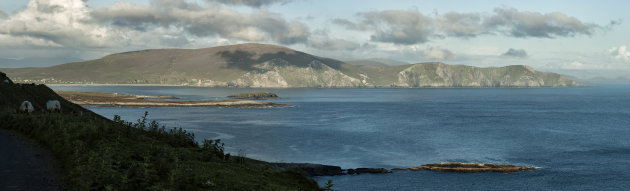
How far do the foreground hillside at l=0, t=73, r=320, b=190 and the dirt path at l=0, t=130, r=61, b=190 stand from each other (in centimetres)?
74

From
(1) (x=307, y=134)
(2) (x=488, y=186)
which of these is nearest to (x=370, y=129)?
(1) (x=307, y=134)

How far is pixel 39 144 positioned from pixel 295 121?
127 meters

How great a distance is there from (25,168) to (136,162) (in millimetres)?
5097

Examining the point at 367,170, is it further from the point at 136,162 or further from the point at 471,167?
the point at 136,162

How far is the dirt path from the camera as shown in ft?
63.6

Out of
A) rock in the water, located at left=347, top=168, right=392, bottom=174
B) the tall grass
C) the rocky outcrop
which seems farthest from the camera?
rock in the water, located at left=347, top=168, right=392, bottom=174

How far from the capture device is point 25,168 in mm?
22281

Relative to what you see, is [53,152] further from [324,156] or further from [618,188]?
[618,188]

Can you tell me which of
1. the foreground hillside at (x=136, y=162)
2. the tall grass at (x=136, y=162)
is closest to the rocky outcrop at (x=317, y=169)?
the foreground hillside at (x=136, y=162)

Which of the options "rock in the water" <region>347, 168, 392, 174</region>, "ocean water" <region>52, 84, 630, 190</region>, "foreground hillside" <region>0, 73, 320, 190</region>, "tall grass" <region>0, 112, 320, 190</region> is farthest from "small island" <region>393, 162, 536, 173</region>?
"tall grass" <region>0, 112, 320, 190</region>

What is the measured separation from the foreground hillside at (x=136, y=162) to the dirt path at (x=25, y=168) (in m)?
0.74

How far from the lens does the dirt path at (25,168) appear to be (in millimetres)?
19375

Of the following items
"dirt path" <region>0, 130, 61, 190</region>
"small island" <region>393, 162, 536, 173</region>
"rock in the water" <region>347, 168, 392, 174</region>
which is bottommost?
"rock in the water" <region>347, 168, 392, 174</region>

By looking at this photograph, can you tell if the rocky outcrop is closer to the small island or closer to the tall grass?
the small island
